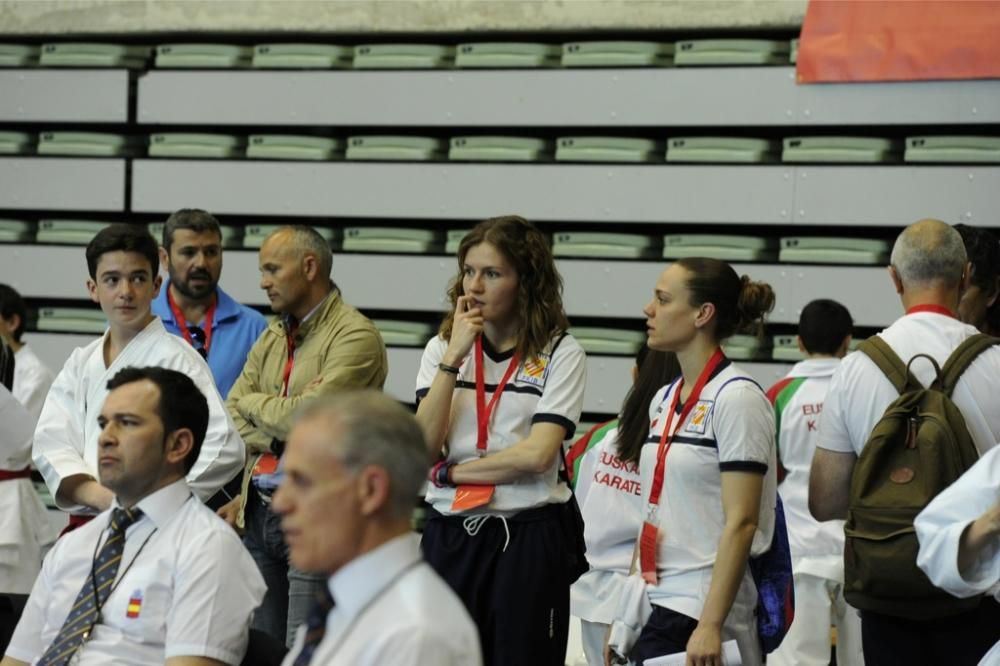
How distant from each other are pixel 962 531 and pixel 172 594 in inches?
58.4

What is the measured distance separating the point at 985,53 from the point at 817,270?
3.76 feet

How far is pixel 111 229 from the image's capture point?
3902 millimetres

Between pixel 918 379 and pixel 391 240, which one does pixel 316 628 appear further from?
pixel 391 240

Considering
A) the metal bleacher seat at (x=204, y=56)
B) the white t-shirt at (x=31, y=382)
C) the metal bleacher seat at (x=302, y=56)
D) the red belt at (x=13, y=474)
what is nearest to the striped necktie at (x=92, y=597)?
the red belt at (x=13, y=474)

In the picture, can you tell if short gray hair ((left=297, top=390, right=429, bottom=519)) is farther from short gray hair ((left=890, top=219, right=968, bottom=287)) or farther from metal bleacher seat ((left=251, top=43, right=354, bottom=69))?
metal bleacher seat ((left=251, top=43, right=354, bottom=69))

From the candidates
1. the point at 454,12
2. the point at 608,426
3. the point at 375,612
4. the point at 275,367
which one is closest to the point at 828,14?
the point at 454,12

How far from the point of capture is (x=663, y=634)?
3291 millimetres

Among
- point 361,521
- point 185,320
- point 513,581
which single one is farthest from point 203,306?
point 361,521

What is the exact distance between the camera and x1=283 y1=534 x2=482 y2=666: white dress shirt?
5.83 ft

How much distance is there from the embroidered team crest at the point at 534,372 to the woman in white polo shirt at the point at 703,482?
1.06 ft

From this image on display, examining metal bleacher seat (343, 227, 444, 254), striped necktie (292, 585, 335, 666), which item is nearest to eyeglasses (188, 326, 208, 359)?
metal bleacher seat (343, 227, 444, 254)

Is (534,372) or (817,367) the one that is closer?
(534,372)

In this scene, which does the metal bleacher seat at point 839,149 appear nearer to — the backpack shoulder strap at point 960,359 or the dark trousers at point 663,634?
the backpack shoulder strap at point 960,359

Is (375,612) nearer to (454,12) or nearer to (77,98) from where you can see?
(454,12)
